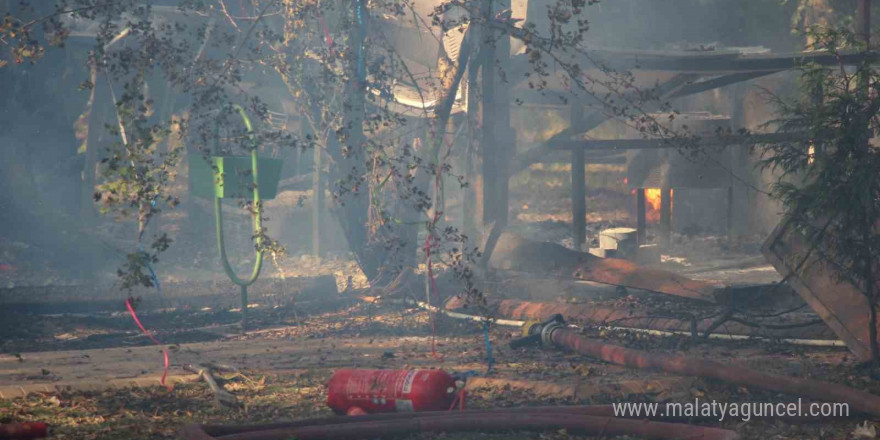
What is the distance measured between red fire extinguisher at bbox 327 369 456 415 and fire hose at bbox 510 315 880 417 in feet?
5.71

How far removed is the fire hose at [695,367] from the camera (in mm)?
4543

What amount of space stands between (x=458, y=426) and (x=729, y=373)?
1994 millimetres

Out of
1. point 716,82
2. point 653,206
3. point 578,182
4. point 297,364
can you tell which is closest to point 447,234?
point 297,364

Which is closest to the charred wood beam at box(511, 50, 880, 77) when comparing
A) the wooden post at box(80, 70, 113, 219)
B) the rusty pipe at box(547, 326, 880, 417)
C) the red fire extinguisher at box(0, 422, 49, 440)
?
the rusty pipe at box(547, 326, 880, 417)

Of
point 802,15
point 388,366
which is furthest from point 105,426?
point 802,15

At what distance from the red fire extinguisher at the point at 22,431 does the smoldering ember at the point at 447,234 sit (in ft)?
0.05

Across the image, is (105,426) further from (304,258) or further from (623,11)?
(623,11)

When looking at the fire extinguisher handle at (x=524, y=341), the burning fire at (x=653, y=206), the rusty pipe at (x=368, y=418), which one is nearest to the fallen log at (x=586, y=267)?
the fire extinguisher handle at (x=524, y=341)

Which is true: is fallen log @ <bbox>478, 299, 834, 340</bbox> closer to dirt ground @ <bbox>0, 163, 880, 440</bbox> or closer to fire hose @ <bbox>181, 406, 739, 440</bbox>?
dirt ground @ <bbox>0, 163, 880, 440</bbox>

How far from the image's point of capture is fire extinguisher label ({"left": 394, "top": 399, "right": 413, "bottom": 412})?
454 cm

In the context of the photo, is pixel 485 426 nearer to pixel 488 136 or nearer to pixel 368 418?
pixel 368 418

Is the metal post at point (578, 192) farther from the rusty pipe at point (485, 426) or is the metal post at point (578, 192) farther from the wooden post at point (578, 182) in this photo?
the rusty pipe at point (485, 426)

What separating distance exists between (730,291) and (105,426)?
577cm

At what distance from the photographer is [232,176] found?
25.8ft
